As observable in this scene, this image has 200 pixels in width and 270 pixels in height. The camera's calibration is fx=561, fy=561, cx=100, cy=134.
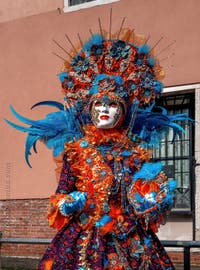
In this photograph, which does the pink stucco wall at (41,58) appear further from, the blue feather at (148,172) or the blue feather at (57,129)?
the blue feather at (148,172)

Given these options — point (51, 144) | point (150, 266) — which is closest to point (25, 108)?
point (51, 144)

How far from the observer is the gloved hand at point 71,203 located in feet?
11.1

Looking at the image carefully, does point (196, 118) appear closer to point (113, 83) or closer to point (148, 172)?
point (113, 83)

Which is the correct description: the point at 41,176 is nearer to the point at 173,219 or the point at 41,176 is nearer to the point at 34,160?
the point at 34,160

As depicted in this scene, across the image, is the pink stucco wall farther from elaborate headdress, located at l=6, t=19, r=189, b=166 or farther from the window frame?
elaborate headdress, located at l=6, t=19, r=189, b=166

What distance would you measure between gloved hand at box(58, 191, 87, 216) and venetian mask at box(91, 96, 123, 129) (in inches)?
19.1

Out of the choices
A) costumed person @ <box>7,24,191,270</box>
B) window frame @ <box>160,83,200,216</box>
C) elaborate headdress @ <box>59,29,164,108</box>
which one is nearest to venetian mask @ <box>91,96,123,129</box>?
costumed person @ <box>7,24,191,270</box>

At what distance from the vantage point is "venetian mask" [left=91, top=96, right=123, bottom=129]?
3574 millimetres

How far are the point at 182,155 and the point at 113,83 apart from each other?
464cm

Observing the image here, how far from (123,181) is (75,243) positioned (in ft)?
1.58

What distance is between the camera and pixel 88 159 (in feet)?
11.7

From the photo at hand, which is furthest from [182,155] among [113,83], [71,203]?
[71,203]

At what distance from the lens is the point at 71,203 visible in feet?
11.1

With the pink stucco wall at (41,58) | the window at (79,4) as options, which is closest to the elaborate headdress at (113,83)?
the pink stucco wall at (41,58)
